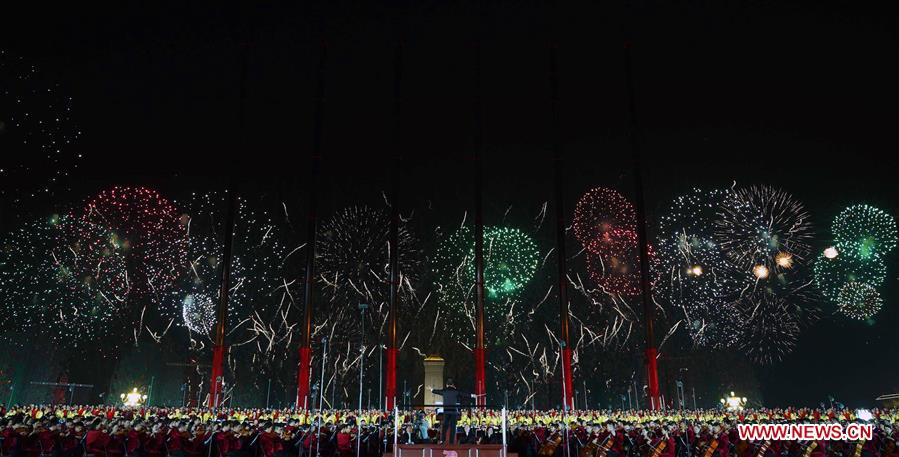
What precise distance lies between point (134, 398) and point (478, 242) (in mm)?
21808

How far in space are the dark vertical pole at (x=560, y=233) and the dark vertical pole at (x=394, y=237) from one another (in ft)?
27.6

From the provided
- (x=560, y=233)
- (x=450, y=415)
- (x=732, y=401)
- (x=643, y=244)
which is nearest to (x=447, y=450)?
(x=450, y=415)

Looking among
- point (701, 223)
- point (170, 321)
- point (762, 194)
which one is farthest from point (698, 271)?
point (170, 321)

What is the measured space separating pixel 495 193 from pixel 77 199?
2307 cm

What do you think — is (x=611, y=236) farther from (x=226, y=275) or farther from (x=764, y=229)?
(x=226, y=275)

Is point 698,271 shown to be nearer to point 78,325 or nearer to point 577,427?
point 577,427

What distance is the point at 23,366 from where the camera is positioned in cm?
3219

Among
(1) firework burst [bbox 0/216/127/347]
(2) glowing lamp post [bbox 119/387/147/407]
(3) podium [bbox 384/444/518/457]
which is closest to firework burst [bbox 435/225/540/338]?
(1) firework burst [bbox 0/216/127/347]

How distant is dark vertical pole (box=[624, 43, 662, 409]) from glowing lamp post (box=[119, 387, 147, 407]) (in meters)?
28.1

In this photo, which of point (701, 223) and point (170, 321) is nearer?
point (701, 223)

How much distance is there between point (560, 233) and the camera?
33562 mm

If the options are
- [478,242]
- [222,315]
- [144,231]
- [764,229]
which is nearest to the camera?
[764,229]

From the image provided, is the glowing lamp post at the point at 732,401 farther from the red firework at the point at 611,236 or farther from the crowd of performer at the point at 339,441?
the crowd of performer at the point at 339,441

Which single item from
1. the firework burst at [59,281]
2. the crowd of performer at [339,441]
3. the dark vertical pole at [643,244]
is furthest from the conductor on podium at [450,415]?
the firework burst at [59,281]
